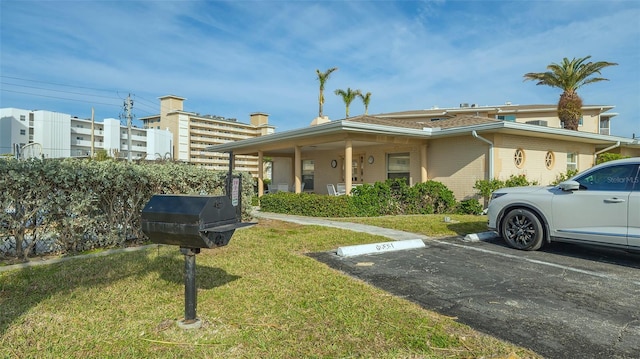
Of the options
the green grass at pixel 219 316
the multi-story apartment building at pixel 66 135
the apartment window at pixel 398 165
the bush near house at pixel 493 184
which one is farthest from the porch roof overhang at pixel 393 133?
the multi-story apartment building at pixel 66 135

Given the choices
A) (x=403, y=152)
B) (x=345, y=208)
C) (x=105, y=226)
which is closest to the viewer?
(x=105, y=226)

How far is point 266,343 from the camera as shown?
9.76 ft

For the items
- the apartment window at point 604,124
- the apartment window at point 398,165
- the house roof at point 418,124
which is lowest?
the apartment window at point 398,165

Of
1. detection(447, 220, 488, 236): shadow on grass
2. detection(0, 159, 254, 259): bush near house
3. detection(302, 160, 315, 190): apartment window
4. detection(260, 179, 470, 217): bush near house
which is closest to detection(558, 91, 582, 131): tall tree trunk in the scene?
detection(260, 179, 470, 217): bush near house

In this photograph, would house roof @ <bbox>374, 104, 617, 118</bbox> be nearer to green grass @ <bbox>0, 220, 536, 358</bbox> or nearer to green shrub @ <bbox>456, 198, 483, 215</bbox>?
green shrub @ <bbox>456, 198, 483, 215</bbox>

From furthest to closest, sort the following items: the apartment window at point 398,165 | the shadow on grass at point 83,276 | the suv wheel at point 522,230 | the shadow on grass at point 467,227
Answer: the apartment window at point 398,165 < the shadow on grass at point 467,227 < the suv wheel at point 522,230 < the shadow on grass at point 83,276

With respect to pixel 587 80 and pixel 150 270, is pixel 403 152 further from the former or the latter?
pixel 587 80

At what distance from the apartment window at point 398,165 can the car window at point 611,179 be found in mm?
9069

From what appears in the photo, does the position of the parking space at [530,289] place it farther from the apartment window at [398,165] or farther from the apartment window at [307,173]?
the apartment window at [307,173]

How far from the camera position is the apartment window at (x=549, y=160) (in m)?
14.3

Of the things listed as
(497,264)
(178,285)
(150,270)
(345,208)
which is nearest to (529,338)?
(497,264)

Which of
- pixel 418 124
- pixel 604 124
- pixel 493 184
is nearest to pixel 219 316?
pixel 493 184

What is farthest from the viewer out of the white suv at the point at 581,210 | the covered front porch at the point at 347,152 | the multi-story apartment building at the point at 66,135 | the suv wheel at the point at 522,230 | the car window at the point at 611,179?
the multi-story apartment building at the point at 66,135

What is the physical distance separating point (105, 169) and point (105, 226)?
943 mm
